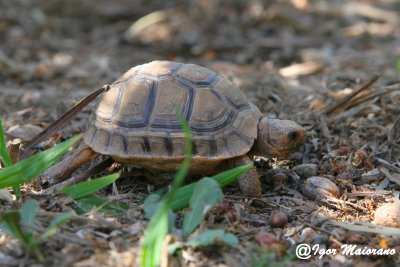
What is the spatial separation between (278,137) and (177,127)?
63cm

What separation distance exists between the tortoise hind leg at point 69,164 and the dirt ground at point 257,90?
0.27 metres

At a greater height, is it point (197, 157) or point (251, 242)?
point (197, 157)

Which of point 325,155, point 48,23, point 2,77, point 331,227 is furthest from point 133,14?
point 331,227

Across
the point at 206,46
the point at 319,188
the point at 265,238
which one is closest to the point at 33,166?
the point at 265,238

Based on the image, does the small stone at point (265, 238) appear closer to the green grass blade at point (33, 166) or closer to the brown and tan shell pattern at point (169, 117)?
the brown and tan shell pattern at point (169, 117)

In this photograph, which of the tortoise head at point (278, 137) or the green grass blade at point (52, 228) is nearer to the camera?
the green grass blade at point (52, 228)

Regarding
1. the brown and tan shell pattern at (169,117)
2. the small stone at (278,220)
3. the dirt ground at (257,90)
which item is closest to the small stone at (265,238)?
the dirt ground at (257,90)

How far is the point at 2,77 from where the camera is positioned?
596cm

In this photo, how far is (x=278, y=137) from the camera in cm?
343

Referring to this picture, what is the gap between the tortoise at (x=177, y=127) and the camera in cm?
329

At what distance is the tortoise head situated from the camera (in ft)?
11.3

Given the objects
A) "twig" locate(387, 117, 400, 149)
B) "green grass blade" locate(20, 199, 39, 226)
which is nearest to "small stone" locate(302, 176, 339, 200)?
"twig" locate(387, 117, 400, 149)

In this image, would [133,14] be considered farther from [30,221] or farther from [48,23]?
[30,221]

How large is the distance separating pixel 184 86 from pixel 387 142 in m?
1.63
